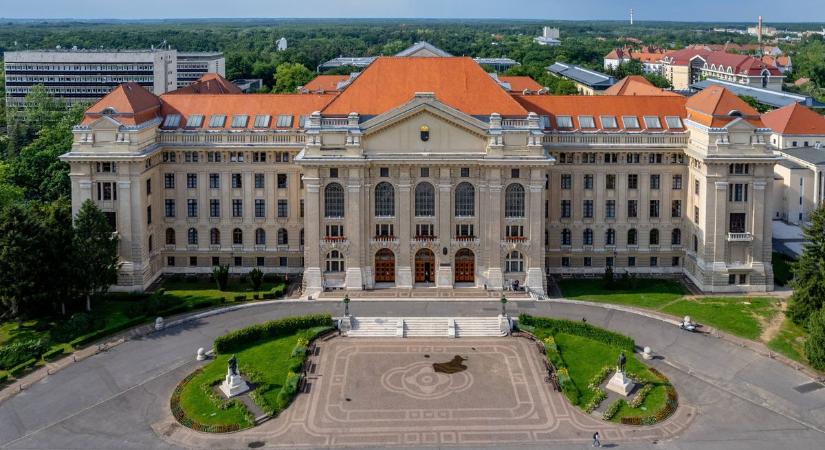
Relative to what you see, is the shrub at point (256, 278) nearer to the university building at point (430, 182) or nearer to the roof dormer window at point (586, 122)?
the university building at point (430, 182)

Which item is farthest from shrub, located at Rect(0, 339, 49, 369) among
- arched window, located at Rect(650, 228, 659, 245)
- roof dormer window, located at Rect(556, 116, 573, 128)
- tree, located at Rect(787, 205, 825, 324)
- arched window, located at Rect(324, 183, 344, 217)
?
tree, located at Rect(787, 205, 825, 324)

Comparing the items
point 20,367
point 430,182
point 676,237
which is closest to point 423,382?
point 430,182

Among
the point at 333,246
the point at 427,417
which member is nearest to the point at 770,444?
the point at 427,417

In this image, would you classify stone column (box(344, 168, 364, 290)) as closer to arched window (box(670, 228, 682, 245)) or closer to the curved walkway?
the curved walkway

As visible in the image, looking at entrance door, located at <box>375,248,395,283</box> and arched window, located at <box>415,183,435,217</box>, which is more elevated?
arched window, located at <box>415,183,435,217</box>

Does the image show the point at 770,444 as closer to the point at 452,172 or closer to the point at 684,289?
the point at 684,289
